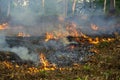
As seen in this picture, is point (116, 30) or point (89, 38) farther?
point (116, 30)

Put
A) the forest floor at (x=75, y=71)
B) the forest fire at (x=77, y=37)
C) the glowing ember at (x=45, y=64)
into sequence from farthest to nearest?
the forest fire at (x=77, y=37)
the glowing ember at (x=45, y=64)
the forest floor at (x=75, y=71)

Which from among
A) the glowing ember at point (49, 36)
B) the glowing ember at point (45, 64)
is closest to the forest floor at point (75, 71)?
the glowing ember at point (45, 64)

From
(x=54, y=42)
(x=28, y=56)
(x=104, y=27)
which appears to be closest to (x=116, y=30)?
(x=104, y=27)

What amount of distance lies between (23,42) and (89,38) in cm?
570

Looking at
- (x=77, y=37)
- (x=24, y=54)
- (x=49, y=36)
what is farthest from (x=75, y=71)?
(x=77, y=37)

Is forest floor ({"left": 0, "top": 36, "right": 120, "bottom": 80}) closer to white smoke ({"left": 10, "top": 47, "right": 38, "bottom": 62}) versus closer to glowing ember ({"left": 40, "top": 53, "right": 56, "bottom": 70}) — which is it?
glowing ember ({"left": 40, "top": 53, "right": 56, "bottom": 70})

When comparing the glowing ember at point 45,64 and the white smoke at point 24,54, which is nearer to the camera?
the glowing ember at point 45,64

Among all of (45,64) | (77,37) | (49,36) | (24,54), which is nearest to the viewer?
(45,64)

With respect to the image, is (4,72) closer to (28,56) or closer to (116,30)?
(28,56)

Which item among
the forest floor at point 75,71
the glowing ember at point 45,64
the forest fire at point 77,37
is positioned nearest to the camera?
the forest floor at point 75,71

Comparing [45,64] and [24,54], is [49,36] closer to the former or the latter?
[24,54]

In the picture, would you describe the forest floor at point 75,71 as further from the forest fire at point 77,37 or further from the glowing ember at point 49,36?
the glowing ember at point 49,36

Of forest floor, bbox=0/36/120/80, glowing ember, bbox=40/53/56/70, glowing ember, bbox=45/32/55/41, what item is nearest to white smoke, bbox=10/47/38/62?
glowing ember, bbox=40/53/56/70

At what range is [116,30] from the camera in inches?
992
